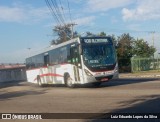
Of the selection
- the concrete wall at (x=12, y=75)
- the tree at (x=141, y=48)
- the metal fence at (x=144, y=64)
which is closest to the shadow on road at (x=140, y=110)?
the metal fence at (x=144, y=64)

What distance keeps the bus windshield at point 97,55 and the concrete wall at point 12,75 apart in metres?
43.9

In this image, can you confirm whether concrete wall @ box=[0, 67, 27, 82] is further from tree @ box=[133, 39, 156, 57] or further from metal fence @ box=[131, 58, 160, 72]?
tree @ box=[133, 39, 156, 57]

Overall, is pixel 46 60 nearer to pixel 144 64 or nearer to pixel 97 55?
pixel 97 55

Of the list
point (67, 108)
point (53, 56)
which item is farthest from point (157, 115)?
point (53, 56)

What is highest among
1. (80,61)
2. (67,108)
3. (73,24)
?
(73,24)

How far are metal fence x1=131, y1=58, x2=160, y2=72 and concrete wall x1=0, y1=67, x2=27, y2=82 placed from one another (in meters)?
20.0

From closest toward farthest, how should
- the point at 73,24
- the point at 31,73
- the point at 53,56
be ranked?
the point at 53,56 < the point at 31,73 < the point at 73,24

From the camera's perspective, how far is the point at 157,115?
11711 mm

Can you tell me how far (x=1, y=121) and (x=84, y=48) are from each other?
1249cm

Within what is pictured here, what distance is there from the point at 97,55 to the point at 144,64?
137ft

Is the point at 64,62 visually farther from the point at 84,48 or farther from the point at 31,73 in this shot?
the point at 31,73

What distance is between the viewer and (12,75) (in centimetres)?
6831

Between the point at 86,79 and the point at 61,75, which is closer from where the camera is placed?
the point at 86,79

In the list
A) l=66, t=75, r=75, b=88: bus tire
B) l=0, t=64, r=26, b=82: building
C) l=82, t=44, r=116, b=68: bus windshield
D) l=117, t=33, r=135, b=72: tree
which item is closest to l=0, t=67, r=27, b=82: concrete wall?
l=0, t=64, r=26, b=82: building
